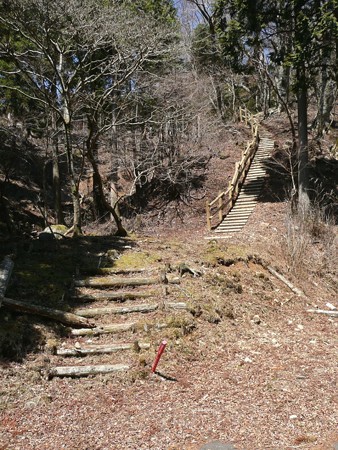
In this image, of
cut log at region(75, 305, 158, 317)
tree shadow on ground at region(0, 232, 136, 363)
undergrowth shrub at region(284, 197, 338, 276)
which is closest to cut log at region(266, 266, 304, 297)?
undergrowth shrub at region(284, 197, 338, 276)

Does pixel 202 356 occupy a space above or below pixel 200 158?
below

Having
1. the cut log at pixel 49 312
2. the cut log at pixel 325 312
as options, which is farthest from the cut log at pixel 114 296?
the cut log at pixel 325 312

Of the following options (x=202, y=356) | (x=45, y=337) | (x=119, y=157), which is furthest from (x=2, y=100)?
(x=202, y=356)

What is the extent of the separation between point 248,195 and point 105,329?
13015 mm

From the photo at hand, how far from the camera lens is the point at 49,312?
645 centimetres

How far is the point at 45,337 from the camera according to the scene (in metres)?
6.04

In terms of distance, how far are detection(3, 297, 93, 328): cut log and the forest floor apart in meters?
0.13

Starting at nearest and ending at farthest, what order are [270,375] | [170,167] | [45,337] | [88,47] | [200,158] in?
[270,375] < [45,337] < [88,47] < [170,167] < [200,158]

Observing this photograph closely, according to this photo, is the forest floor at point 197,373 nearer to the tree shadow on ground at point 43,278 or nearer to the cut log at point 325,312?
the tree shadow on ground at point 43,278

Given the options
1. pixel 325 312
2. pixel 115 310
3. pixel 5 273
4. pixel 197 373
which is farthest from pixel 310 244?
pixel 5 273

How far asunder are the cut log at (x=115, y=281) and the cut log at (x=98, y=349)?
189 centimetres

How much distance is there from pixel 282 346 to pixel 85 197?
55.8 feet

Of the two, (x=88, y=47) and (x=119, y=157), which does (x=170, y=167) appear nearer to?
(x=119, y=157)

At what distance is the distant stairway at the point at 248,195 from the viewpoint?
1572 cm
